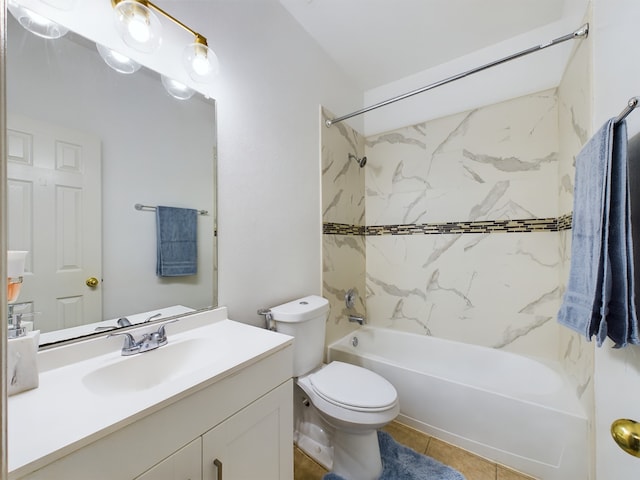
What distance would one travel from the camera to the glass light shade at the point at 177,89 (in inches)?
43.4

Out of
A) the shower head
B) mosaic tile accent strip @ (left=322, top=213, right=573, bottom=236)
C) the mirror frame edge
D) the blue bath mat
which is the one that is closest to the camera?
the mirror frame edge

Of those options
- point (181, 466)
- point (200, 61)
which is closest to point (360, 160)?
point (200, 61)

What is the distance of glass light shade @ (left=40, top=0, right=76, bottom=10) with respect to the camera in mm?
805

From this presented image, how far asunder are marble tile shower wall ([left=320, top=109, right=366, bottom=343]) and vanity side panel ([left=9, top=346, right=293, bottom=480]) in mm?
1139

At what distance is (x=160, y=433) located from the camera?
62 cm

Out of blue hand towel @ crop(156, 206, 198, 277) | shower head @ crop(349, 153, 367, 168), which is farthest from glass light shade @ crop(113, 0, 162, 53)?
shower head @ crop(349, 153, 367, 168)

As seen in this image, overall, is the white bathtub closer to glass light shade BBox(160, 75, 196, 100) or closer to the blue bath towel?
the blue bath towel

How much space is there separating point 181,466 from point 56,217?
0.81m

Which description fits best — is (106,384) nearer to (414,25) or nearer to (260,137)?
(260,137)

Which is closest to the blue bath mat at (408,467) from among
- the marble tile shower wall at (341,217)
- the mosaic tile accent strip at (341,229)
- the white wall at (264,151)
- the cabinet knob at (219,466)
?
the marble tile shower wall at (341,217)

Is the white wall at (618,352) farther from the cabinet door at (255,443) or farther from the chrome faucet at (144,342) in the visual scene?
the chrome faucet at (144,342)

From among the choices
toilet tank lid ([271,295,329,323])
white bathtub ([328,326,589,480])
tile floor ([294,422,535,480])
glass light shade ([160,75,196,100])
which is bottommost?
tile floor ([294,422,535,480])

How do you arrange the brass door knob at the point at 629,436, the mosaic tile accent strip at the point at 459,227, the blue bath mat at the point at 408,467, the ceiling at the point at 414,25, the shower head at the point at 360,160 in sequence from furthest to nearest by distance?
the shower head at the point at 360,160 → the mosaic tile accent strip at the point at 459,227 → the ceiling at the point at 414,25 → the blue bath mat at the point at 408,467 → the brass door knob at the point at 629,436

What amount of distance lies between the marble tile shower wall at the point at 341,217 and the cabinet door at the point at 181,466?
1304 mm
